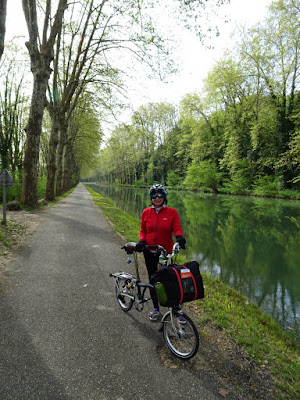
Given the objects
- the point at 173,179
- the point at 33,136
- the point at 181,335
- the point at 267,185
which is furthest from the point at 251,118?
the point at 181,335

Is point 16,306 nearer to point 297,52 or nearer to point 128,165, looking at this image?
point 297,52

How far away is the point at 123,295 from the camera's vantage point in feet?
12.9

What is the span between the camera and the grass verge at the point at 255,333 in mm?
2792

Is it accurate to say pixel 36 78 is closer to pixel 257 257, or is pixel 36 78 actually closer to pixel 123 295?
pixel 123 295

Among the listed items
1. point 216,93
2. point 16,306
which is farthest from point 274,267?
point 216,93

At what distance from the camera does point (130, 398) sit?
230 centimetres

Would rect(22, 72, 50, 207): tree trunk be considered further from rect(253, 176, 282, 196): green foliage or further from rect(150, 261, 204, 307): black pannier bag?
rect(253, 176, 282, 196): green foliage

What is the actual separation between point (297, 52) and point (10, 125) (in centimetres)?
3068

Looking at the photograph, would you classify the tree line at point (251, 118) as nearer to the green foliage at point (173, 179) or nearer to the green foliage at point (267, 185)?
the green foliage at point (267, 185)

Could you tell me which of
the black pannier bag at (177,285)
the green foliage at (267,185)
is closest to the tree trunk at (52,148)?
the black pannier bag at (177,285)

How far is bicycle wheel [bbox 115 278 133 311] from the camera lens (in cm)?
382

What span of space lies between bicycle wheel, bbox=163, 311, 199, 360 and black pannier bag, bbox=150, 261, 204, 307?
354 millimetres

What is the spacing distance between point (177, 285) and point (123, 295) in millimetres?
1608

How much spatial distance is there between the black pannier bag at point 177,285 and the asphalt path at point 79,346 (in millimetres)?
792
